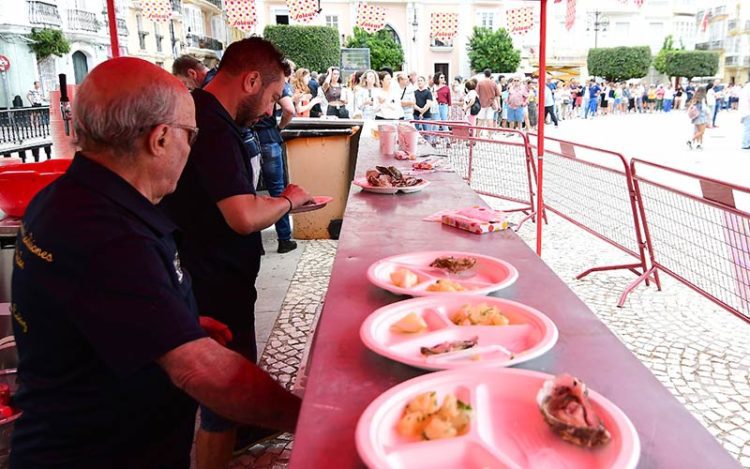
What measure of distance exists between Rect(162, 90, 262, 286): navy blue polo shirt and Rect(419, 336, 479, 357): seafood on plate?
1109 millimetres

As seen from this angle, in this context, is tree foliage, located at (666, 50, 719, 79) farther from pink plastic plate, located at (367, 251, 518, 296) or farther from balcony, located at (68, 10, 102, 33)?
pink plastic plate, located at (367, 251, 518, 296)

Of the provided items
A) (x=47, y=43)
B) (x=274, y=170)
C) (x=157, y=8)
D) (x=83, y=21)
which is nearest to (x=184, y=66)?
(x=274, y=170)

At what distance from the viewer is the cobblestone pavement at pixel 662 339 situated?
10.1 feet

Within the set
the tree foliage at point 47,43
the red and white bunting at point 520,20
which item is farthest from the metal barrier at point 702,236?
the tree foliage at point 47,43

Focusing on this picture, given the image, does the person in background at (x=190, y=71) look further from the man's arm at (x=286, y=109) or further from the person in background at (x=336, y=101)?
the person in background at (x=336, y=101)

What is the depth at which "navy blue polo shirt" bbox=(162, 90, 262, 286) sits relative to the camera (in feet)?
6.86

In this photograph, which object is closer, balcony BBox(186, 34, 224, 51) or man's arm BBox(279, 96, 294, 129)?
man's arm BBox(279, 96, 294, 129)

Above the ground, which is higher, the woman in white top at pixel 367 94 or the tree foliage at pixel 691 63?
the tree foliage at pixel 691 63

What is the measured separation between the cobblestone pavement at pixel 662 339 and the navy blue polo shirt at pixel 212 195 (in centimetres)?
114

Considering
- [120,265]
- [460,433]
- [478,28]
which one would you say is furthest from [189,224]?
[478,28]

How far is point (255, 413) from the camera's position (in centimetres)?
132

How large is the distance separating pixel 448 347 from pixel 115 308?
71 centimetres

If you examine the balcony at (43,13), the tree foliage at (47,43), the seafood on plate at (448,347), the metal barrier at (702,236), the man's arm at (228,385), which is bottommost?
the metal barrier at (702,236)

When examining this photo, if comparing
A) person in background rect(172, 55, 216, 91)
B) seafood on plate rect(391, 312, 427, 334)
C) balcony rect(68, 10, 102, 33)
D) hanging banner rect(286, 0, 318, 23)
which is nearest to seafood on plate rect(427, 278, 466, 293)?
seafood on plate rect(391, 312, 427, 334)
